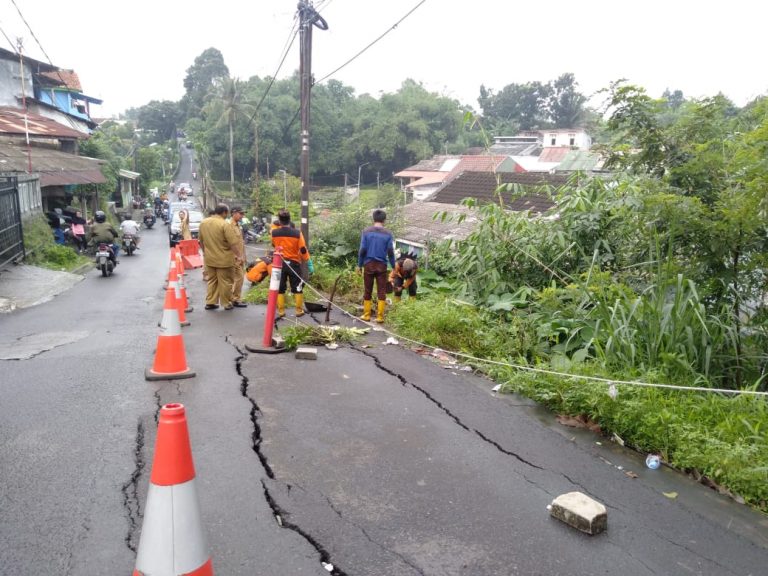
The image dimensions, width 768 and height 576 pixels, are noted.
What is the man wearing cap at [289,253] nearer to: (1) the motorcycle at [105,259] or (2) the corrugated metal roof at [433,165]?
(1) the motorcycle at [105,259]

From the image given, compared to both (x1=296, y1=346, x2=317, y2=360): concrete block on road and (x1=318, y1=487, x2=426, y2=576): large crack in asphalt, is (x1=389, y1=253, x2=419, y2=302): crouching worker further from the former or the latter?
(x1=318, y1=487, x2=426, y2=576): large crack in asphalt

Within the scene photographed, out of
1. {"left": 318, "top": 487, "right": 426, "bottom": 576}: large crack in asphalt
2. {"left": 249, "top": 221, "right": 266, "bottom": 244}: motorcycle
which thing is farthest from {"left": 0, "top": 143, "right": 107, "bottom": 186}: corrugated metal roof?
{"left": 318, "top": 487, "right": 426, "bottom": 576}: large crack in asphalt

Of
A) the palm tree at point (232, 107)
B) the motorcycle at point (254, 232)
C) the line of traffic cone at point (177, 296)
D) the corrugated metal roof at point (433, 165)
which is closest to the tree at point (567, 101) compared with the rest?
the corrugated metal roof at point (433, 165)

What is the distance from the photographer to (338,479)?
Answer: 365 centimetres

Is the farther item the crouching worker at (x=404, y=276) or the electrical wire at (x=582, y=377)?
the crouching worker at (x=404, y=276)

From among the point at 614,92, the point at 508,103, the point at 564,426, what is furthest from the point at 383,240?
the point at 508,103

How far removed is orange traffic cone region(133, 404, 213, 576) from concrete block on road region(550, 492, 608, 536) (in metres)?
1.97

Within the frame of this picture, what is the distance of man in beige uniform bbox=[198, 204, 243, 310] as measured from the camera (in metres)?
9.05

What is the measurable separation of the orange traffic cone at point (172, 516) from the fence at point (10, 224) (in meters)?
12.1

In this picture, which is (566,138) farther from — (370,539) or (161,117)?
(370,539)

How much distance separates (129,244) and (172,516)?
19.4 meters

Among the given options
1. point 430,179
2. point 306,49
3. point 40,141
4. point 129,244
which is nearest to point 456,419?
point 306,49

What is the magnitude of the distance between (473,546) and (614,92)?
214 inches

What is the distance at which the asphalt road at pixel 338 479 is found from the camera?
289 cm
